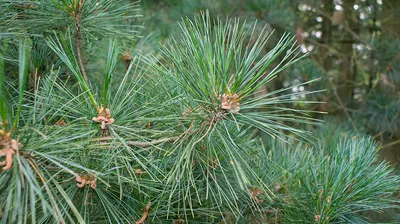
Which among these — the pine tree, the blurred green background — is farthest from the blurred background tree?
the pine tree

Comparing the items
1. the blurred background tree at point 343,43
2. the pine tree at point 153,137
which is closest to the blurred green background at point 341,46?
the blurred background tree at point 343,43

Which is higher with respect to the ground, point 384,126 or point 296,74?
point 296,74

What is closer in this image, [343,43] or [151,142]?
[151,142]

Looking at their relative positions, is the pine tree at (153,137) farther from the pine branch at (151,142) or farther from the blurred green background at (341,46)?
the blurred green background at (341,46)

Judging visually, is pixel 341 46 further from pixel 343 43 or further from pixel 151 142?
pixel 151 142

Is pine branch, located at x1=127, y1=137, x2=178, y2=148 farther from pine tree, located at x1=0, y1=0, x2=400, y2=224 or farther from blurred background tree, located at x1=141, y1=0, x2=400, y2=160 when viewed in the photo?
blurred background tree, located at x1=141, y1=0, x2=400, y2=160

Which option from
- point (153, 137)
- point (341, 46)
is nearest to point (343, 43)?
point (341, 46)

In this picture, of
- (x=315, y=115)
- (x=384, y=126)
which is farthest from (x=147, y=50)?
(x=315, y=115)

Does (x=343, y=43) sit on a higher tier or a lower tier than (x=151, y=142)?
higher

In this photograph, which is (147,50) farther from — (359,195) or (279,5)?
(279,5)
